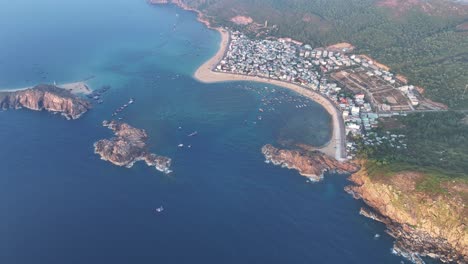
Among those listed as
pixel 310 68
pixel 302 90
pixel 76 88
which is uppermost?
pixel 310 68

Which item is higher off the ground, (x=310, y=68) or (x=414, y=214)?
(x=310, y=68)

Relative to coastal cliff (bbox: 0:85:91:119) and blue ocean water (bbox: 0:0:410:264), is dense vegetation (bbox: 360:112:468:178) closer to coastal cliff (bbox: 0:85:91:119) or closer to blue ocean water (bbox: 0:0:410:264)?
blue ocean water (bbox: 0:0:410:264)

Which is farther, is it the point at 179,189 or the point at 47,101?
the point at 47,101

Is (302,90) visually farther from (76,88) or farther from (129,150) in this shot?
(76,88)

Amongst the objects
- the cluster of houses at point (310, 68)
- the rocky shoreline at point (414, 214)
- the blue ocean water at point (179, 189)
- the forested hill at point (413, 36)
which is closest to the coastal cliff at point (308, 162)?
the rocky shoreline at point (414, 214)

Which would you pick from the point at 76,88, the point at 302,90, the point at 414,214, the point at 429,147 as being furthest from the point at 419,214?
the point at 76,88

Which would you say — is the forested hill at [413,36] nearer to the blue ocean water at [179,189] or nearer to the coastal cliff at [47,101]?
the blue ocean water at [179,189]

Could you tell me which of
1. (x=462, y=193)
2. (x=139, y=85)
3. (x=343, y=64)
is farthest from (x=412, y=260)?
(x=139, y=85)
